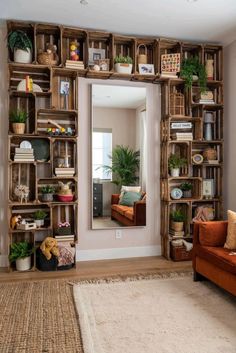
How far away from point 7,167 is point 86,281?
1.66 meters

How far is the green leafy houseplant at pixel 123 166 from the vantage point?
4.25 meters

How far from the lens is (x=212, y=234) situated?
127 inches

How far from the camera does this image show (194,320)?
8.20 feet

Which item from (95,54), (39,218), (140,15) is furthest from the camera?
(95,54)

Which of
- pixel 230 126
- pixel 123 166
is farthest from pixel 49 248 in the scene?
pixel 230 126

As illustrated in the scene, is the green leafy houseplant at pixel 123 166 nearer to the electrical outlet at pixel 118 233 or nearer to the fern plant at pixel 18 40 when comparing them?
the electrical outlet at pixel 118 233

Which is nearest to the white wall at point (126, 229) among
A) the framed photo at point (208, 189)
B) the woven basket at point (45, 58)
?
the woven basket at point (45, 58)

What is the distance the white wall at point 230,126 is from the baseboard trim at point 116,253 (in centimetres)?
122

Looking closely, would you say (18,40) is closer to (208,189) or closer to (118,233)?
(118,233)

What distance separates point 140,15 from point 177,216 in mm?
2521

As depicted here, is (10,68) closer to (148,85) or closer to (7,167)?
(7,167)

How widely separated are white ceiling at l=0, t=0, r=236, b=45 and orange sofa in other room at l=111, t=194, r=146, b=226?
2.16 meters

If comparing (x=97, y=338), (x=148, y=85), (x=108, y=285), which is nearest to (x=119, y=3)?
(x=148, y=85)

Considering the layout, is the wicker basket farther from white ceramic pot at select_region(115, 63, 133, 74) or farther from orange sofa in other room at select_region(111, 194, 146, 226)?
orange sofa in other room at select_region(111, 194, 146, 226)
